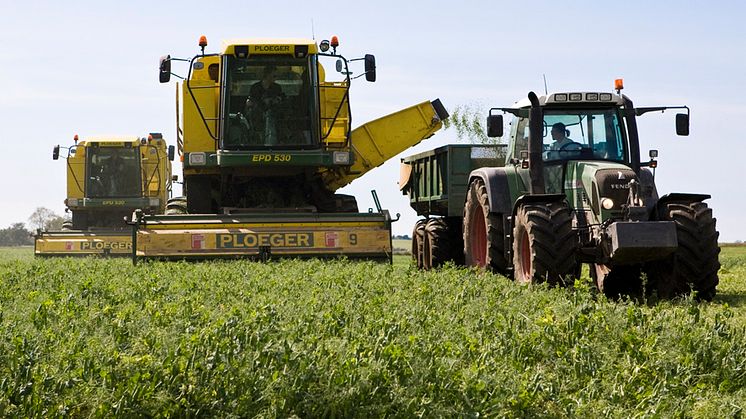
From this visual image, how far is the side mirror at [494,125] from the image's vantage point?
1205 centimetres

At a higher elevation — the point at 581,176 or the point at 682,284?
the point at 581,176

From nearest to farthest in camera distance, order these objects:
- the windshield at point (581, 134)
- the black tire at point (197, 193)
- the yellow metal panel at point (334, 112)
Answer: the windshield at point (581, 134) → the yellow metal panel at point (334, 112) → the black tire at point (197, 193)

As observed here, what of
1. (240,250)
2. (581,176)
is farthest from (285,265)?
(581,176)

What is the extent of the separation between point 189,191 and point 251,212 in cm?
119

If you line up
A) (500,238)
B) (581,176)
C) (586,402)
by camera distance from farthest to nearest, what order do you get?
(500,238) → (581,176) → (586,402)

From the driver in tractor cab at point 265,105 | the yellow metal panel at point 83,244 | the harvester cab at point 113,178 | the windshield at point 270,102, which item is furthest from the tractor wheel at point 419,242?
the harvester cab at point 113,178

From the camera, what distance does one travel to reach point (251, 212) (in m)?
16.5

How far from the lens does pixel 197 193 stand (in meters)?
17.2

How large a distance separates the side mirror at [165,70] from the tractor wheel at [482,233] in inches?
185

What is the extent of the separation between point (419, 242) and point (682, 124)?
7.01 metres

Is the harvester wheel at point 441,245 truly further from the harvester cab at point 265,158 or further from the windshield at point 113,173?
the windshield at point 113,173

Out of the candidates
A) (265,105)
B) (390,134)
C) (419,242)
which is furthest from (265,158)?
(390,134)

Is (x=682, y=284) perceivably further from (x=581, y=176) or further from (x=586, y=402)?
(x=586, y=402)

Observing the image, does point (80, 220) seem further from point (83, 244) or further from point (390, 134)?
point (390, 134)
